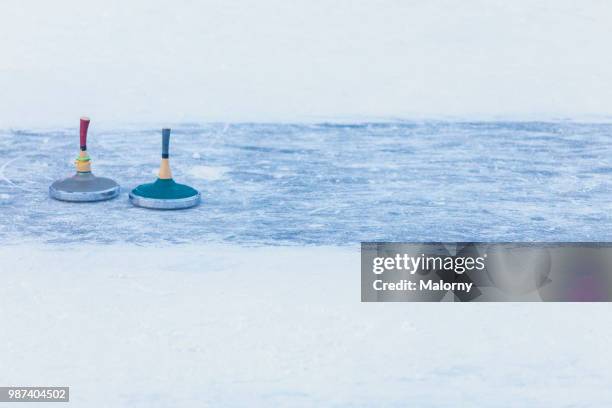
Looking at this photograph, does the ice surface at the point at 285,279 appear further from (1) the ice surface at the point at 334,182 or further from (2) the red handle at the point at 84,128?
(2) the red handle at the point at 84,128

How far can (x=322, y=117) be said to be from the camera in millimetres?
9688

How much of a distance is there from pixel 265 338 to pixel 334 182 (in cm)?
285

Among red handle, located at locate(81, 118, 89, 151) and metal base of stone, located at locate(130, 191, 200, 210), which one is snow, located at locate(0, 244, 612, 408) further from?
red handle, located at locate(81, 118, 89, 151)

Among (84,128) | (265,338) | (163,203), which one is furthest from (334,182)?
(265,338)

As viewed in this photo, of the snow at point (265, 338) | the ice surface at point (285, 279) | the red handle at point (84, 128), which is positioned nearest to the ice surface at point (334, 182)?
the ice surface at point (285, 279)

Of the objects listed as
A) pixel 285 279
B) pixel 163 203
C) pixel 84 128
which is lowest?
pixel 285 279

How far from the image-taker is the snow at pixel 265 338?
13.2ft

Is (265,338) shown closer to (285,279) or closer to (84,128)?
(285,279)

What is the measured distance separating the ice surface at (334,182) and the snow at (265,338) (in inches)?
20.8

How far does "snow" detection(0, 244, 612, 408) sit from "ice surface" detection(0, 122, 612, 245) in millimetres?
527

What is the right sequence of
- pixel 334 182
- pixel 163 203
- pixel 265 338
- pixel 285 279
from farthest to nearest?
pixel 334 182 → pixel 163 203 → pixel 285 279 → pixel 265 338

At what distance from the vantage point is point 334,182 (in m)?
7.27

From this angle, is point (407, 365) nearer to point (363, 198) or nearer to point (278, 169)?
point (363, 198)

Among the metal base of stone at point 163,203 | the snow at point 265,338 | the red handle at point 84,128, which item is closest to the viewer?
the snow at point 265,338
